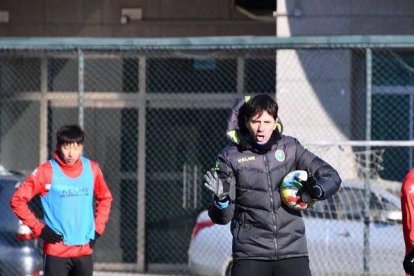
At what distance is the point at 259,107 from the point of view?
7.17m

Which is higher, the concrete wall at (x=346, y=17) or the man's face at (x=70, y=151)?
the concrete wall at (x=346, y=17)

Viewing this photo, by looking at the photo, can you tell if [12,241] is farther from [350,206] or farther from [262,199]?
[262,199]

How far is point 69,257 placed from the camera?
8.92 meters

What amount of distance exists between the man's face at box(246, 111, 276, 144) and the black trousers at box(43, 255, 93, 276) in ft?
7.63

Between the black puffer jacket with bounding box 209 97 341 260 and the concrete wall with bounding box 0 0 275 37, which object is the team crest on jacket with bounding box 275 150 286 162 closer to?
the black puffer jacket with bounding box 209 97 341 260

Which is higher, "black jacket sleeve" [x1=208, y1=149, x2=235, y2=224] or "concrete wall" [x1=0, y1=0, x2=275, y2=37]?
"concrete wall" [x1=0, y1=0, x2=275, y2=37]

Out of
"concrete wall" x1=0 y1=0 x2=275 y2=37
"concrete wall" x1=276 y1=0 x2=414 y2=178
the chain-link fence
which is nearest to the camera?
"concrete wall" x1=276 y1=0 x2=414 y2=178

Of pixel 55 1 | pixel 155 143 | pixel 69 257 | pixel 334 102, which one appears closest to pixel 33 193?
pixel 69 257

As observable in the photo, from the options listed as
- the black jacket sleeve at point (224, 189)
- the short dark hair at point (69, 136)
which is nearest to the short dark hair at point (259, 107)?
the black jacket sleeve at point (224, 189)

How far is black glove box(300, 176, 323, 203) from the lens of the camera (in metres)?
7.00

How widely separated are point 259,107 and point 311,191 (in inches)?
24.2

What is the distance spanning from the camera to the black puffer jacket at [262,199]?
7215 mm

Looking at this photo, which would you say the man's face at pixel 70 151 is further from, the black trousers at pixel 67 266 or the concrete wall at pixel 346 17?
the concrete wall at pixel 346 17

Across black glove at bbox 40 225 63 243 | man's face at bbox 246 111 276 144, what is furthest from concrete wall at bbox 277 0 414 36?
man's face at bbox 246 111 276 144
